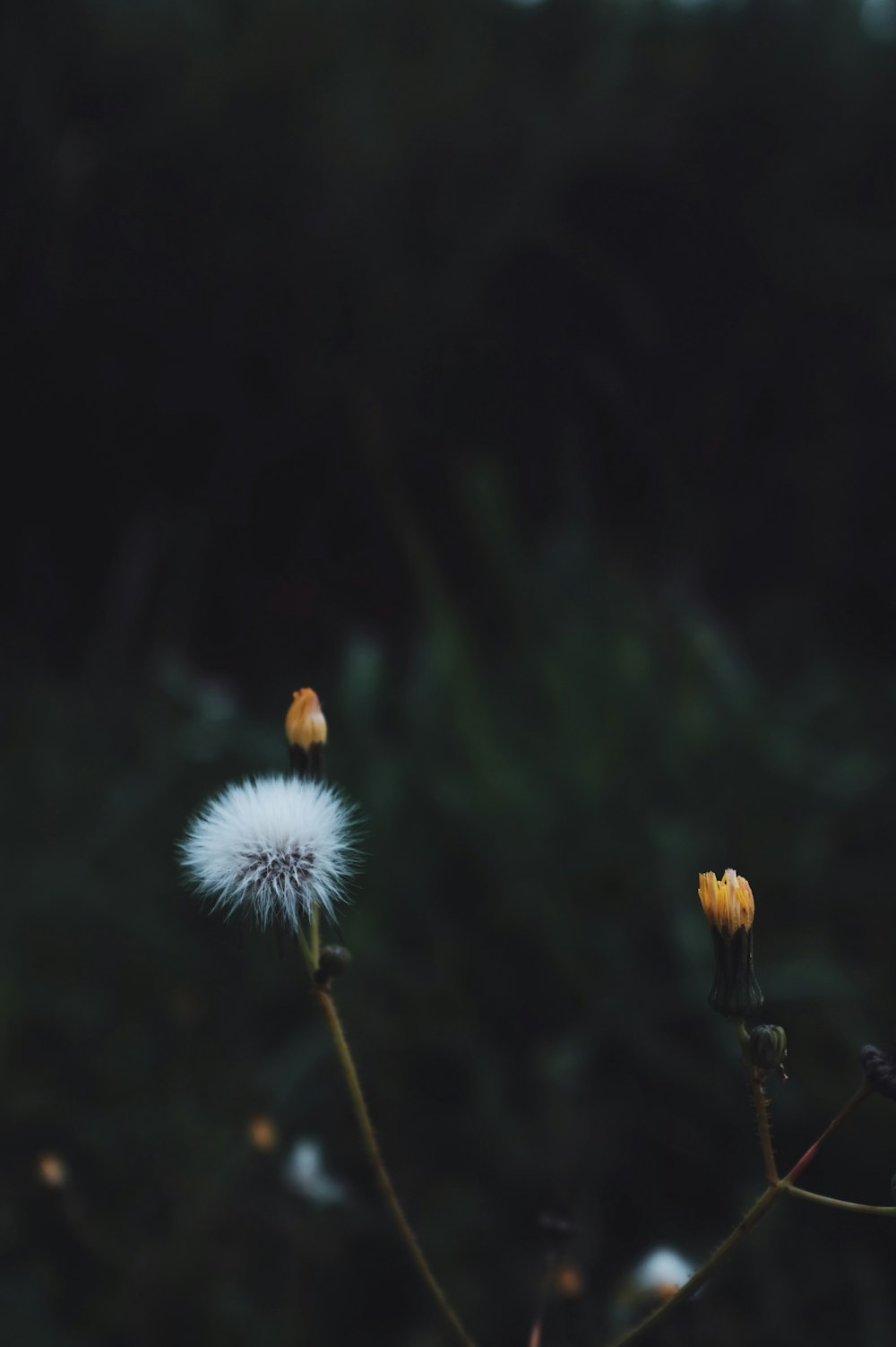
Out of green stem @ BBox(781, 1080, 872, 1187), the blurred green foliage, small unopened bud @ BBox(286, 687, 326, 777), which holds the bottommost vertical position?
green stem @ BBox(781, 1080, 872, 1187)

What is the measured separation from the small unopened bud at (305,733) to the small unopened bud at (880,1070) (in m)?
0.36

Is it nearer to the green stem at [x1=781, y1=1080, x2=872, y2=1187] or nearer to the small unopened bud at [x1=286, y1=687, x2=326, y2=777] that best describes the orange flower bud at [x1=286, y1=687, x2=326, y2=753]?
the small unopened bud at [x1=286, y1=687, x2=326, y2=777]

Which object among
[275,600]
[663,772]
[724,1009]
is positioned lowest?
[724,1009]

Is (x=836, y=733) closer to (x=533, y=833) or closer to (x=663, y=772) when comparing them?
(x=663, y=772)

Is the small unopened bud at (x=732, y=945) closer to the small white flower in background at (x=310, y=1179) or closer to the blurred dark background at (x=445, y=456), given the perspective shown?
the small white flower in background at (x=310, y=1179)

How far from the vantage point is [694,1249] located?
186 centimetres

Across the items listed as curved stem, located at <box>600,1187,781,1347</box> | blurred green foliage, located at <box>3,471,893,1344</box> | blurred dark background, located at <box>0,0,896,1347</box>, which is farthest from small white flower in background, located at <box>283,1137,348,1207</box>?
blurred dark background, located at <box>0,0,896,1347</box>

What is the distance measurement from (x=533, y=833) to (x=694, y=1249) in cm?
87

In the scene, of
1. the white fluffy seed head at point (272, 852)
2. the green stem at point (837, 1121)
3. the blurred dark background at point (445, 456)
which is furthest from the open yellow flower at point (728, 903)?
the blurred dark background at point (445, 456)

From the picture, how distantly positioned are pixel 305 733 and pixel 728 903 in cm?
28

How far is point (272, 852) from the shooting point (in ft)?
2.31

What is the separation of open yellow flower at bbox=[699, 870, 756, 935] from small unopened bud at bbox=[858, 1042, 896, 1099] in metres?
0.09

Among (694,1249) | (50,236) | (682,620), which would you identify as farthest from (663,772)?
(50,236)

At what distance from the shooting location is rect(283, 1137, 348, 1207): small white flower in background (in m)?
1.11
